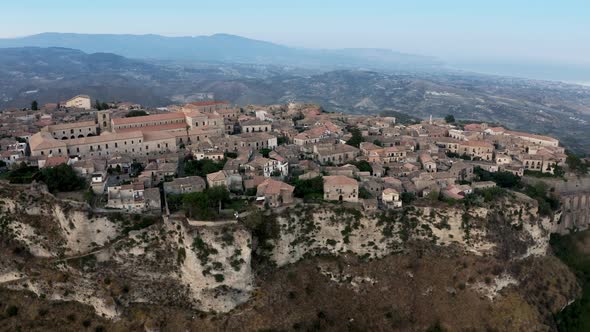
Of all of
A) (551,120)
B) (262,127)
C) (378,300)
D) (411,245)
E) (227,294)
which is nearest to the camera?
(227,294)

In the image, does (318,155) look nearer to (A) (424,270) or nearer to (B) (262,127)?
(B) (262,127)

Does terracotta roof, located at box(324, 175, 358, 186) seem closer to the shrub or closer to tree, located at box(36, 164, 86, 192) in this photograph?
tree, located at box(36, 164, 86, 192)

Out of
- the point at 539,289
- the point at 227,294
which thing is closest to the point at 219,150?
the point at 227,294

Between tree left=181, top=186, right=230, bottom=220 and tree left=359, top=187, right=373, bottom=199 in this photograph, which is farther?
tree left=359, top=187, right=373, bottom=199

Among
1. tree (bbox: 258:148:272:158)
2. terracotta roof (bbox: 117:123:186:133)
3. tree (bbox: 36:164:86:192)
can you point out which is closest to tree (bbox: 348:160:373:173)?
tree (bbox: 258:148:272:158)

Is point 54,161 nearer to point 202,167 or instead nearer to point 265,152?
point 202,167

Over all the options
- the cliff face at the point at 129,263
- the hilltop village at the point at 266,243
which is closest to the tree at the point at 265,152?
the hilltop village at the point at 266,243
